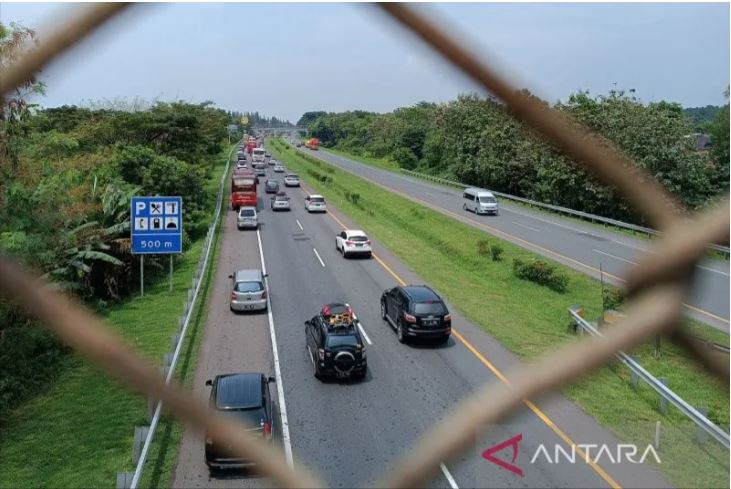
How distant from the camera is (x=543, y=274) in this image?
2216 centimetres

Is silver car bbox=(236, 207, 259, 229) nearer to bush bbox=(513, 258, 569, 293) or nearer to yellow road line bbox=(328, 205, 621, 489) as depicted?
bush bbox=(513, 258, 569, 293)

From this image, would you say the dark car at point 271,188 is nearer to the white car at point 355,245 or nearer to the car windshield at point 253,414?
the white car at point 355,245

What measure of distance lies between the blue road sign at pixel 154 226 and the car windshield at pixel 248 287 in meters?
2.11

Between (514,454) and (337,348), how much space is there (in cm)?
469

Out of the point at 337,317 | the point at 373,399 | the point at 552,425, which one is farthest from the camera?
the point at 337,317

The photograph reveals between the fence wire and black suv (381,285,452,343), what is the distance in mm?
14989

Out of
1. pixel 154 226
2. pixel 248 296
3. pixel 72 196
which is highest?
pixel 72 196

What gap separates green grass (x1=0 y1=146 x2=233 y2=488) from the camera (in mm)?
10062

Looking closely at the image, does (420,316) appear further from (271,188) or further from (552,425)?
(271,188)

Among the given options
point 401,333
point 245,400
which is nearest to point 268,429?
point 245,400

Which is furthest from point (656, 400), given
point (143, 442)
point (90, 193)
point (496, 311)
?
point (90, 193)

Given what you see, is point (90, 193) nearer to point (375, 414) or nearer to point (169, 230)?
point (169, 230)

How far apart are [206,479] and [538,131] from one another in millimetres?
10038

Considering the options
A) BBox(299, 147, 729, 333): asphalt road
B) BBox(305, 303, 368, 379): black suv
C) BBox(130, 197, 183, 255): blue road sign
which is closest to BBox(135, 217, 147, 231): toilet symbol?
BBox(130, 197, 183, 255): blue road sign
